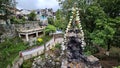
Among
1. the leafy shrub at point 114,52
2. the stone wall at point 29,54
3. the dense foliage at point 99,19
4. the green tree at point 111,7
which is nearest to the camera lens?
the dense foliage at point 99,19

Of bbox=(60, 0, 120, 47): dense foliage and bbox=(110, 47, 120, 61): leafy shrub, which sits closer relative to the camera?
bbox=(60, 0, 120, 47): dense foliage

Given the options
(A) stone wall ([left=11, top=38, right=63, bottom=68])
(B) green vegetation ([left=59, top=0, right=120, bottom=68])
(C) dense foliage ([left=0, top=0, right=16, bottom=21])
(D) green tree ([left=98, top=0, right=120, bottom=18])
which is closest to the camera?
(B) green vegetation ([left=59, top=0, right=120, bottom=68])

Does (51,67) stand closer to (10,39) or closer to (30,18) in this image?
(10,39)

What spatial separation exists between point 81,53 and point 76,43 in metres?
0.87

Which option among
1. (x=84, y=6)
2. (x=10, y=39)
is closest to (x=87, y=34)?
(x=84, y=6)

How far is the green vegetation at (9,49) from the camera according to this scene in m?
17.2

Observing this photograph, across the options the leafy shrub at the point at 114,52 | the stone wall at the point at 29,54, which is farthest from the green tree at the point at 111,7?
the stone wall at the point at 29,54

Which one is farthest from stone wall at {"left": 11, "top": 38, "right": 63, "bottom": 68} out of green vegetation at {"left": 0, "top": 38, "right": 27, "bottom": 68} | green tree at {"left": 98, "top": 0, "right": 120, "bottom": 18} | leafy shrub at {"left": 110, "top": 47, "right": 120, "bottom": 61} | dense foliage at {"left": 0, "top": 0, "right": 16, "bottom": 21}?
green tree at {"left": 98, "top": 0, "right": 120, "bottom": 18}

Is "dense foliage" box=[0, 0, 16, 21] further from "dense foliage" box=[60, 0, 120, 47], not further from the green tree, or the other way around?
the green tree

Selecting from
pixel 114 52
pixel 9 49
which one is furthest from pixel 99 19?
pixel 9 49

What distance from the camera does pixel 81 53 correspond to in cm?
1475

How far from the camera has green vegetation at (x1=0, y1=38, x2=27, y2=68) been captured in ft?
56.5

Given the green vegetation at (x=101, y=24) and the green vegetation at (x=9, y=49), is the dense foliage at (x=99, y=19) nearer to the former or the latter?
the green vegetation at (x=101, y=24)

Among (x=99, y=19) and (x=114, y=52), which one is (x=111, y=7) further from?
(x=114, y=52)
